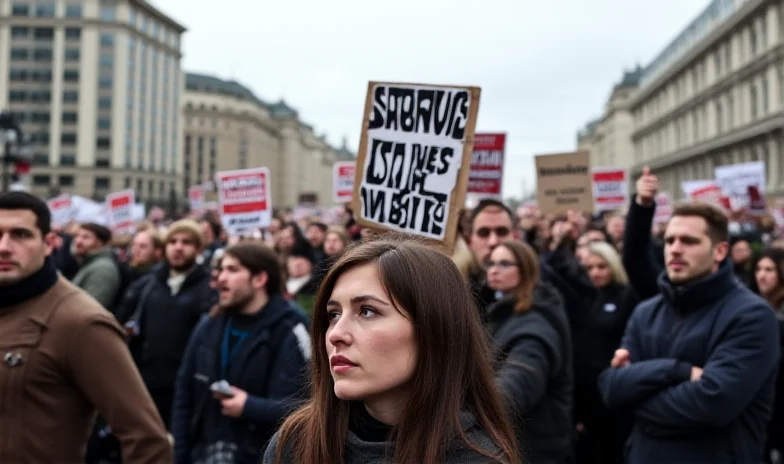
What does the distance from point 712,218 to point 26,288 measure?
3.32 m

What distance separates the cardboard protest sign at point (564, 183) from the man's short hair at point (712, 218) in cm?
443

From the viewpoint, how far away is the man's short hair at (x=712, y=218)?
13.4 feet

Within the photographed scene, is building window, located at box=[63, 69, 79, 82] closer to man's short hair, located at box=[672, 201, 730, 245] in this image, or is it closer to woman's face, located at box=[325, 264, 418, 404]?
man's short hair, located at box=[672, 201, 730, 245]

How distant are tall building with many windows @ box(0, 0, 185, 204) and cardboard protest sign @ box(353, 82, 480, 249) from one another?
306 feet

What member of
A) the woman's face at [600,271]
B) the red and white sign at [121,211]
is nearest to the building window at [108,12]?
the red and white sign at [121,211]

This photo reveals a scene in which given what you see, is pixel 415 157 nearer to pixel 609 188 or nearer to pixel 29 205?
pixel 29 205

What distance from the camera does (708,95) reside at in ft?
203

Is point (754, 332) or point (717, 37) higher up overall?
point (717, 37)

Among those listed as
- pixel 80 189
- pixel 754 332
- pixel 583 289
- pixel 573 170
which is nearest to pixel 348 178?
pixel 573 170

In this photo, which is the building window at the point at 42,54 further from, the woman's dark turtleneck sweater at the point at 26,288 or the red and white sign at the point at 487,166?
the woman's dark turtleneck sweater at the point at 26,288

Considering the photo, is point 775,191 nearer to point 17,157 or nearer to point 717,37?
point 717,37

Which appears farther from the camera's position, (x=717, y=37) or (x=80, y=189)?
(x=80, y=189)

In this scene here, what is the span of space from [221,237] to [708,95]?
56283mm

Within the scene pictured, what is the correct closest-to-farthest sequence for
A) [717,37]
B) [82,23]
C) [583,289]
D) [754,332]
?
1. [754,332]
2. [583,289]
3. [717,37]
4. [82,23]
